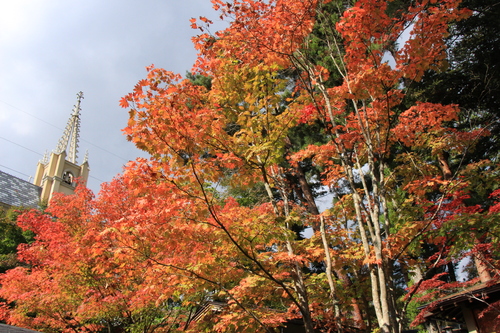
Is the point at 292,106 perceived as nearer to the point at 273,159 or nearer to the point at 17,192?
the point at 273,159

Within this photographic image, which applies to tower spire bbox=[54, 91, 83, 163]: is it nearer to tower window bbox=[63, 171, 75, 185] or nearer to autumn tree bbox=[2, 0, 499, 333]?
tower window bbox=[63, 171, 75, 185]

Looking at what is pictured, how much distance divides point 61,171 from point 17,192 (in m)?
7.08

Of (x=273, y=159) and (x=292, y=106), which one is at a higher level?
(x=292, y=106)

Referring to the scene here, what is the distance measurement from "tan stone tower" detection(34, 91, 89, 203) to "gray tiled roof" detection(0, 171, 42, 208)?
1.01 meters

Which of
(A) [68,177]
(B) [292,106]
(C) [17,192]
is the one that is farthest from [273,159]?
(A) [68,177]

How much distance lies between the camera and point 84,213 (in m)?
10.5

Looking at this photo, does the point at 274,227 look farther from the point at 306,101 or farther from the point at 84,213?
the point at 84,213

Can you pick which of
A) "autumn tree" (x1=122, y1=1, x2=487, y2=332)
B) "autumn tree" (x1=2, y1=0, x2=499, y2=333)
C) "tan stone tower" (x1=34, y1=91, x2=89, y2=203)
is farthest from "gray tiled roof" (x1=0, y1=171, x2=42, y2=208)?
"autumn tree" (x1=122, y1=1, x2=487, y2=332)

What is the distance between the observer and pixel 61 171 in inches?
1731

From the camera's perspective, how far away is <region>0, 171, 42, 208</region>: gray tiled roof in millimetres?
34344

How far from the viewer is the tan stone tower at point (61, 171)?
41688 mm

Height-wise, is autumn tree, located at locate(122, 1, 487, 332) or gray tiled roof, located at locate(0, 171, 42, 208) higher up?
gray tiled roof, located at locate(0, 171, 42, 208)

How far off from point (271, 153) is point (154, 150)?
1.65 meters

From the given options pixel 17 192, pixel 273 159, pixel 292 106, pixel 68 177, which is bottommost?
pixel 273 159
